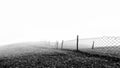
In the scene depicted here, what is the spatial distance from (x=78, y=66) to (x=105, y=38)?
18115mm

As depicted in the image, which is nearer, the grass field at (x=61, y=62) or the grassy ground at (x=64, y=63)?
the grassy ground at (x=64, y=63)

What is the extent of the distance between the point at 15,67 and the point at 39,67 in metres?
3.22

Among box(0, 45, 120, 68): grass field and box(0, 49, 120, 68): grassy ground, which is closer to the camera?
box(0, 49, 120, 68): grassy ground

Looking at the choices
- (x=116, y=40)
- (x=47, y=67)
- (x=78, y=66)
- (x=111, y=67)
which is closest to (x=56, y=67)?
(x=47, y=67)

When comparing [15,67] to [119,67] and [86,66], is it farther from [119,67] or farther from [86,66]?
[119,67]

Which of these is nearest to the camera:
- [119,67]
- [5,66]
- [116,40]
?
[119,67]

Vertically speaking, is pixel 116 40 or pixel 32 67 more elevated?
pixel 116 40

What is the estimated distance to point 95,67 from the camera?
1678 centimetres

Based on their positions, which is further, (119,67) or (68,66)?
(68,66)

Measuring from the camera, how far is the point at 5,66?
19.7 m

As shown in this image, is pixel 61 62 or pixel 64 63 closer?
pixel 64 63

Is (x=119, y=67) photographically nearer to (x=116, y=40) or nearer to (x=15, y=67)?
(x=15, y=67)

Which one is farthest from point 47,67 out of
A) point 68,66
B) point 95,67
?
point 95,67

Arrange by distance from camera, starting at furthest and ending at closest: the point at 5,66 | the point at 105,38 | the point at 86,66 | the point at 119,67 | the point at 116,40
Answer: the point at 105,38 → the point at 116,40 → the point at 5,66 → the point at 86,66 → the point at 119,67
